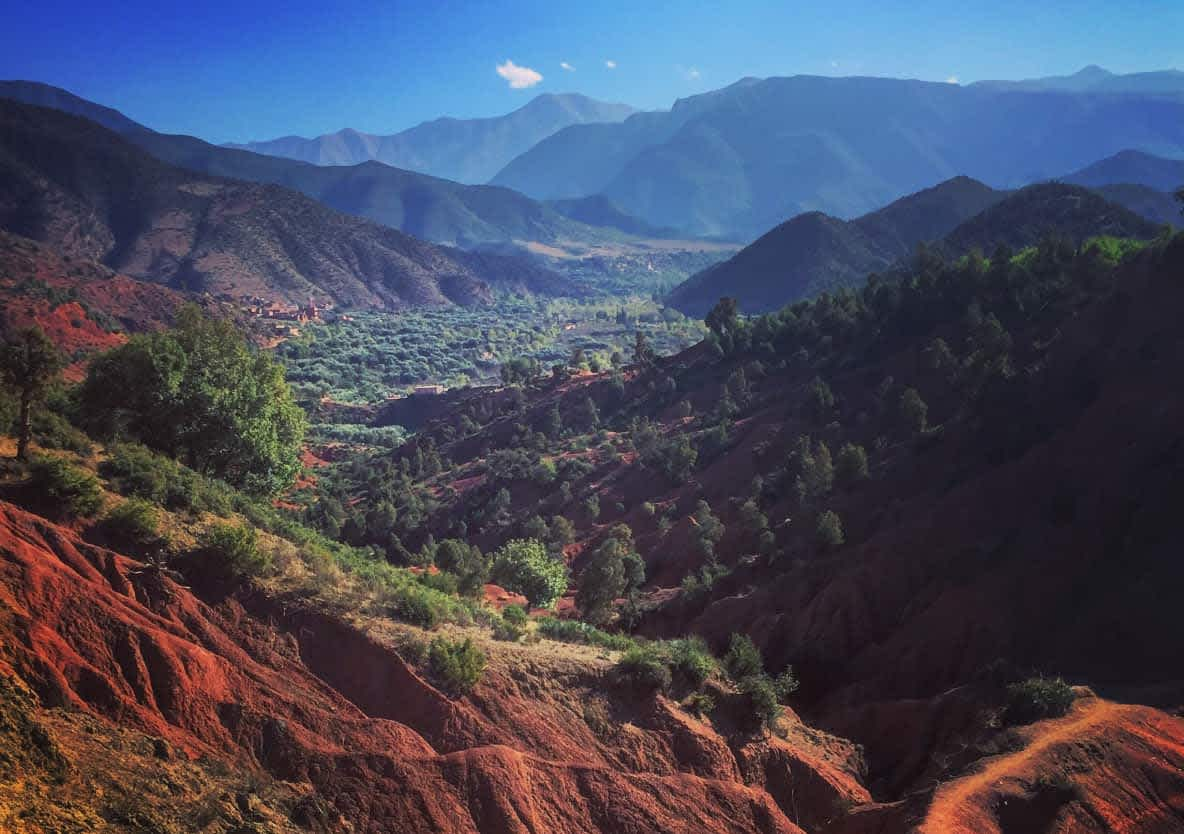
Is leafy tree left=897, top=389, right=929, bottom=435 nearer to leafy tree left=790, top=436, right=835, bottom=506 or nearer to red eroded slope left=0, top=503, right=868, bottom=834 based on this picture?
leafy tree left=790, top=436, right=835, bottom=506

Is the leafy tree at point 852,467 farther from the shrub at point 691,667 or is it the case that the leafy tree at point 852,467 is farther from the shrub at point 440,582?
the shrub at point 440,582

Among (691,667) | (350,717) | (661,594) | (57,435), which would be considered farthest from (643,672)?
(661,594)

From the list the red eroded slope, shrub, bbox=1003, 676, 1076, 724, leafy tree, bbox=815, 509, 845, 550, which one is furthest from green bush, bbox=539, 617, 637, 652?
leafy tree, bbox=815, 509, 845, 550

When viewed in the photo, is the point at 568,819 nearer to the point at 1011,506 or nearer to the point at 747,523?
the point at 1011,506

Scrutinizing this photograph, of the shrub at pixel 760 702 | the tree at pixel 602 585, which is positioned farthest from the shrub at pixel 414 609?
the tree at pixel 602 585

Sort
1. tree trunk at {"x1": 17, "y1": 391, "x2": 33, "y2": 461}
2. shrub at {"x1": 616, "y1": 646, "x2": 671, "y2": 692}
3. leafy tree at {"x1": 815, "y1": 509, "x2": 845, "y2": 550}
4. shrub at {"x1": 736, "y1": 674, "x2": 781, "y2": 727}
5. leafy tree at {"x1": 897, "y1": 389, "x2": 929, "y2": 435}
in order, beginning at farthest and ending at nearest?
leafy tree at {"x1": 897, "y1": 389, "x2": 929, "y2": 435}
leafy tree at {"x1": 815, "y1": 509, "x2": 845, "y2": 550}
shrub at {"x1": 736, "y1": 674, "x2": 781, "y2": 727}
shrub at {"x1": 616, "y1": 646, "x2": 671, "y2": 692}
tree trunk at {"x1": 17, "y1": 391, "x2": 33, "y2": 461}

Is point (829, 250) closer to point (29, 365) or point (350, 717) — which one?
point (29, 365)

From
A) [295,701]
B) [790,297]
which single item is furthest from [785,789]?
[790,297]
